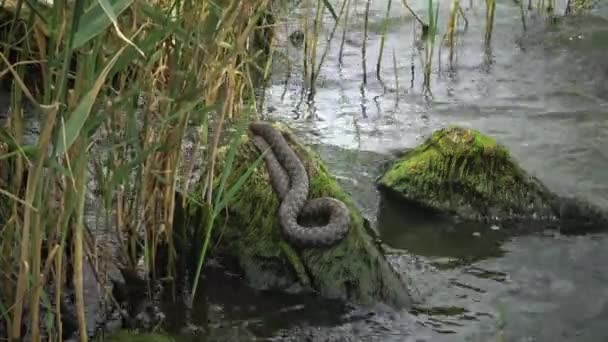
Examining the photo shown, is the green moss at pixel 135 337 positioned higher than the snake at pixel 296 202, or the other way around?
the snake at pixel 296 202

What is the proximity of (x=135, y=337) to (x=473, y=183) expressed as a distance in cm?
303

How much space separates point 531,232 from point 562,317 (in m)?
1.20

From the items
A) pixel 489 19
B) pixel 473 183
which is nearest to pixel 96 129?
pixel 473 183

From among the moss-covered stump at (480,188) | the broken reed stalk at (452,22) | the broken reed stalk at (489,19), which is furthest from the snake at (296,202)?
the broken reed stalk at (489,19)

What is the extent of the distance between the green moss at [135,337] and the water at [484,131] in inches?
19.2

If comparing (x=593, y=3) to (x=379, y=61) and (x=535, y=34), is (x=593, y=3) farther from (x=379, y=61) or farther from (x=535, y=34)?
(x=379, y=61)

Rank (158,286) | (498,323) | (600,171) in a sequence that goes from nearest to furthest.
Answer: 1. (158,286)
2. (498,323)
3. (600,171)

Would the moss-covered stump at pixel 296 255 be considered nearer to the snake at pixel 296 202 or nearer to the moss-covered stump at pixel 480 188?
the snake at pixel 296 202

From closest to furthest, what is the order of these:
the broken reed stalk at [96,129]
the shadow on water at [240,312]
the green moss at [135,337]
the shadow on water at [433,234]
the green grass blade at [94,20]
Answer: the green grass blade at [94,20], the broken reed stalk at [96,129], the green moss at [135,337], the shadow on water at [240,312], the shadow on water at [433,234]

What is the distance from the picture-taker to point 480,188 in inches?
243

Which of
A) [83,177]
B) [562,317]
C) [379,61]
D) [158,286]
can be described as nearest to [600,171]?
[562,317]

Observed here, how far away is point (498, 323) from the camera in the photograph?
15.7ft

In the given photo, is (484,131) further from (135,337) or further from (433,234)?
(135,337)

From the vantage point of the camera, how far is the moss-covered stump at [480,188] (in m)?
6.13
